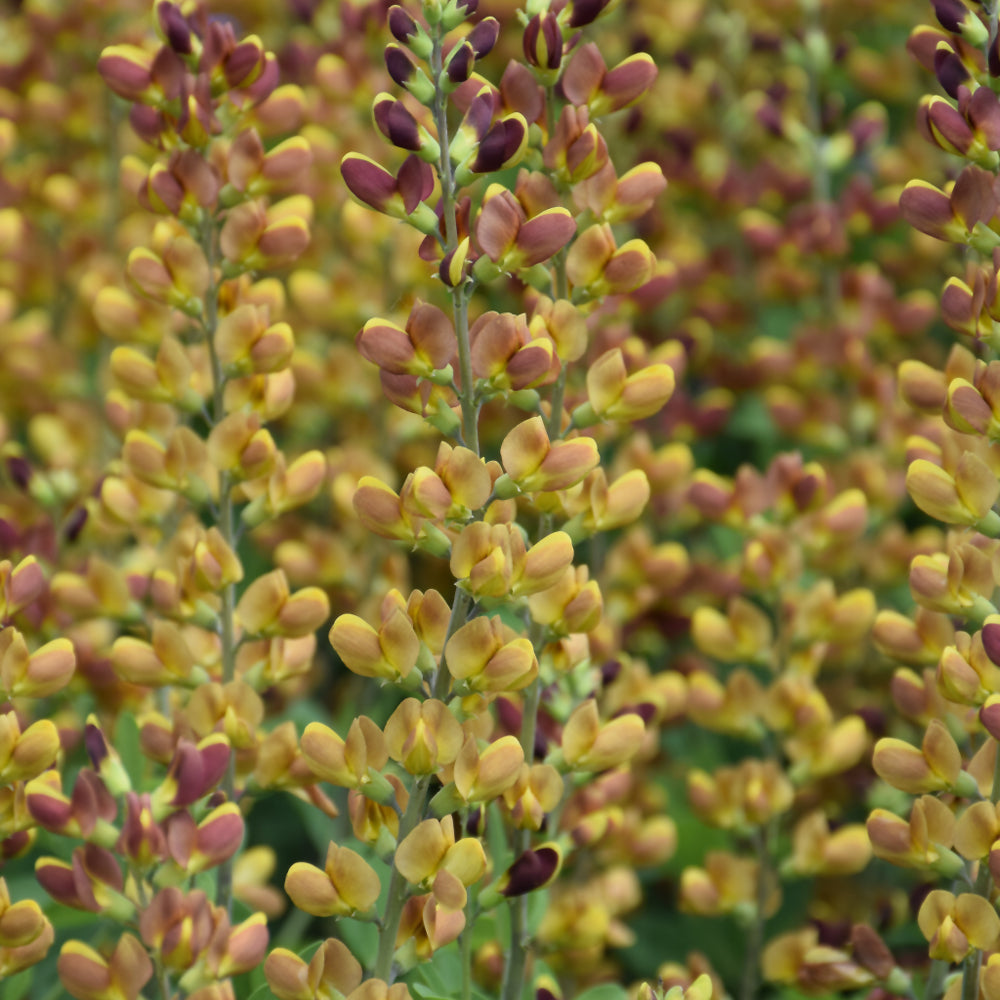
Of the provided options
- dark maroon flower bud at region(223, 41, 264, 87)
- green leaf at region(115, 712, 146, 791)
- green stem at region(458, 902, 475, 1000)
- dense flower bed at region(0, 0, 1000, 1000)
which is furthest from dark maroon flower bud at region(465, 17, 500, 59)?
green leaf at region(115, 712, 146, 791)

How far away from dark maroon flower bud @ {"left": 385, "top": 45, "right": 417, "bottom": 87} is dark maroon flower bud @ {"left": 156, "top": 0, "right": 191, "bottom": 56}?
0.68 feet

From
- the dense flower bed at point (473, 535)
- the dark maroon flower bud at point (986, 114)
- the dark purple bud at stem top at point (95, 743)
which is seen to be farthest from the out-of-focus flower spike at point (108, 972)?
the dark maroon flower bud at point (986, 114)

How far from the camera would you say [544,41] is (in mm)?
790

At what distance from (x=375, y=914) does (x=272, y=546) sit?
Answer: 76cm

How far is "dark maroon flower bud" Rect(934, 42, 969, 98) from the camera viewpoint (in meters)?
0.80

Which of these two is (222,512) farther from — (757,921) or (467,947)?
(757,921)

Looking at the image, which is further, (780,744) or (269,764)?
(780,744)

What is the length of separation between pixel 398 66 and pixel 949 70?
33cm

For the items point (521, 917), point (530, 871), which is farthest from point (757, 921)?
point (530, 871)

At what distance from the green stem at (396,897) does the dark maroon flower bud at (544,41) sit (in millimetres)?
412

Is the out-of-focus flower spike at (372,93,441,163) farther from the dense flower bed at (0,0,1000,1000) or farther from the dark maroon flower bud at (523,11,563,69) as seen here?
the dark maroon flower bud at (523,11,563,69)

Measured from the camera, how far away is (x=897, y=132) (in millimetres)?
2061

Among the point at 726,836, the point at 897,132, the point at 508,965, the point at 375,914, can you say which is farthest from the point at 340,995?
the point at 897,132

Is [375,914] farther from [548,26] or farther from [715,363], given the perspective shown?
[715,363]
